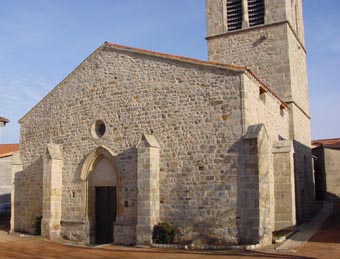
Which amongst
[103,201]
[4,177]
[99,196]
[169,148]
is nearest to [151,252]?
[169,148]

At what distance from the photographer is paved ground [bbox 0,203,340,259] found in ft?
34.8

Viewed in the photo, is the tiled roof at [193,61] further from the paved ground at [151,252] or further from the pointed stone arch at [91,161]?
the paved ground at [151,252]

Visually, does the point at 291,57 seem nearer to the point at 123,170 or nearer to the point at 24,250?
the point at 123,170

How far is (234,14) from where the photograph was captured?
20531 millimetres

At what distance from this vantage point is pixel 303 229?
14.7 meters

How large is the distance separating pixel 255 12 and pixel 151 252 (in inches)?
525

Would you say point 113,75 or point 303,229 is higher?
point 113,75

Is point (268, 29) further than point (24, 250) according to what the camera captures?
Yes

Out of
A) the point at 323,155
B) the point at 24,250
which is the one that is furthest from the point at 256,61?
the point at 24,250

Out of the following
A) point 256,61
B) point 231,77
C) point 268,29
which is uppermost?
point 268,29

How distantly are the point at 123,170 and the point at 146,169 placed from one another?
56.2 inches

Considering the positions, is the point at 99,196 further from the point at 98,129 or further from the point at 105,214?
the point at 98,129

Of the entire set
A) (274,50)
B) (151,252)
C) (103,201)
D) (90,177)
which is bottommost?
(151,252)

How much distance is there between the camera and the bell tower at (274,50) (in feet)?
61.3
